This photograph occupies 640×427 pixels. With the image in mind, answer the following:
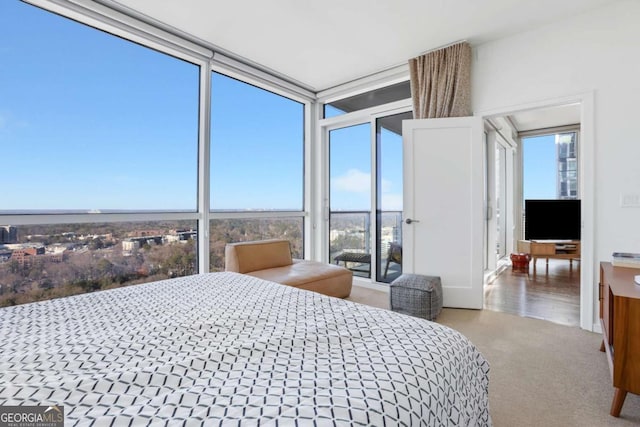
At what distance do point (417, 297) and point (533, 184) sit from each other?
190 inches

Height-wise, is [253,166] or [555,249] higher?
[253,166]

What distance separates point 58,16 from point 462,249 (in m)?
4.31

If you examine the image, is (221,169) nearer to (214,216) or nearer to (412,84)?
(214,216)

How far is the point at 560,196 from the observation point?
19.3 ft

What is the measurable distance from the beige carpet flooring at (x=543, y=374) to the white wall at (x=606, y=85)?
2.37 feet

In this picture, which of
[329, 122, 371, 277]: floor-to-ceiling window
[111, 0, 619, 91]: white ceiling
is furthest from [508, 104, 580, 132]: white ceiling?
[329, 122, 371, 277]: floor-to-ceiling window

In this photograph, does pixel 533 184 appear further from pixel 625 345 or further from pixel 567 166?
pixel 625 345

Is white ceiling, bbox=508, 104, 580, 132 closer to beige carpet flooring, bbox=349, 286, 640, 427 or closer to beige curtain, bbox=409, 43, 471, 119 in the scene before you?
beige curtain, bbox=409, 43, 471, 119

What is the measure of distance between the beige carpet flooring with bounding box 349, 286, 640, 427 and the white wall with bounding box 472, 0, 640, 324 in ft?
2.37

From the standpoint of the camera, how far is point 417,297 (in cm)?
290

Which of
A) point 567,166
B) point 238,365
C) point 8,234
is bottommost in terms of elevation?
point 238,365

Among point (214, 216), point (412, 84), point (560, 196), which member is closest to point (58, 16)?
point (214, 216)

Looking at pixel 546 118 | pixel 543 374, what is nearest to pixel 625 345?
pixel 543 374

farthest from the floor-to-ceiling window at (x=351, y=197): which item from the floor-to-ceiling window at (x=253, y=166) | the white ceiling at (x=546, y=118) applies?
the white ceiling at (x=546, y=118)
